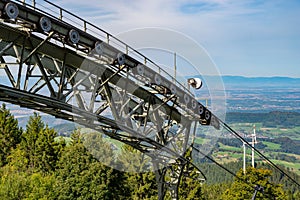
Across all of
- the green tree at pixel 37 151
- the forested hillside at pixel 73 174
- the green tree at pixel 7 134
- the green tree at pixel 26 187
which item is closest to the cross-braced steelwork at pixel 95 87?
the forested hillside at pixel 73 174

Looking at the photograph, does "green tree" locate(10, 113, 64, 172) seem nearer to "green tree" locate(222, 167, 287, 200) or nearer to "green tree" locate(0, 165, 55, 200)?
"green tree" locate(0, 165, 55, 200)

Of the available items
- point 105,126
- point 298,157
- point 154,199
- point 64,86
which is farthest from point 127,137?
point 298,157

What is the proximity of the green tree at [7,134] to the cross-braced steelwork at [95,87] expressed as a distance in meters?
31.8

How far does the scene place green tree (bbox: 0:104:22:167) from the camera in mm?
49062

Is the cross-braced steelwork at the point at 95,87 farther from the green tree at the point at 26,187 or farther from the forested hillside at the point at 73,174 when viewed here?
the green tree at the point at 26,187

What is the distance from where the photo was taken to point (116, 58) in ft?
51.7

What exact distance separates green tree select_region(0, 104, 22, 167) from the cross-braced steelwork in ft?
104

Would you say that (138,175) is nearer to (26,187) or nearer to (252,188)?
(26,187)

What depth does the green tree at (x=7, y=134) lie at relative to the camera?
49.1 m

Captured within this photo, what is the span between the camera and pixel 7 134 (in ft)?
163

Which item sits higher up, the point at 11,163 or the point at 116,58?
the point at 116,58

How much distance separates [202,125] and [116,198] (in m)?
20.6

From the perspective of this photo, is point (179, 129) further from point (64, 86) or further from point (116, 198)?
point (116, 198)

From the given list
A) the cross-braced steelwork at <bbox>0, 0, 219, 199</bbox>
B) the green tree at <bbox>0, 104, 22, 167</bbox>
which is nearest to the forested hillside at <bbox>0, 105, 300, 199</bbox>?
the green tree at <bbox>0, 104, 22, 167</bbox>
